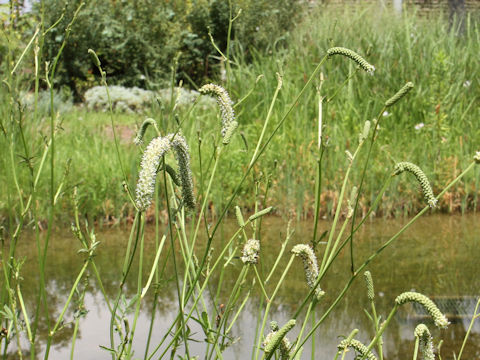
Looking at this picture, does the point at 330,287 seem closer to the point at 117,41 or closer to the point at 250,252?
the point at 250,252

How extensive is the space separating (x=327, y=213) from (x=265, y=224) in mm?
492

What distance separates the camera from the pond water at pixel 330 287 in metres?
2.56

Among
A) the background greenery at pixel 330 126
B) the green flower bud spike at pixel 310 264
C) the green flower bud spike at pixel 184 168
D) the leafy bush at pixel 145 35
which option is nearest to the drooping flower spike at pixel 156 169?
the green flower bud spike at pixel 184 168

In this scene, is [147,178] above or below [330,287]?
above

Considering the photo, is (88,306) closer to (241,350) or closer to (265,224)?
(241,350)

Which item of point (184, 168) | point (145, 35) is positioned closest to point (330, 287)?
point (184, 168)

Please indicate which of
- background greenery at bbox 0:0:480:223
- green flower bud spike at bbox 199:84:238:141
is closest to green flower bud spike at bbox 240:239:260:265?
green flower bud spike at bbox 199:84:238:141

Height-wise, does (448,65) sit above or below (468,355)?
above

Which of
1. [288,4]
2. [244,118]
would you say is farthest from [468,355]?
[288,4]

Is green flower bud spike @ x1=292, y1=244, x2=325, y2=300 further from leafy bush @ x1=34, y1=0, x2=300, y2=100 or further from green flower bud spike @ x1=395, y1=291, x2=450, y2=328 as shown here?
leafy bush @ x1=34, y1=0, x2=300, y2=100

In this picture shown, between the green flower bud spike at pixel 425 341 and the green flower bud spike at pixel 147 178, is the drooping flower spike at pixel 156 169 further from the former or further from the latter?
the green flower bud spike at pixel 425 341

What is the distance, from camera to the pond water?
2559 millimetres

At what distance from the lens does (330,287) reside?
319 centimetres

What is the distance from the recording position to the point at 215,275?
3.50 m
